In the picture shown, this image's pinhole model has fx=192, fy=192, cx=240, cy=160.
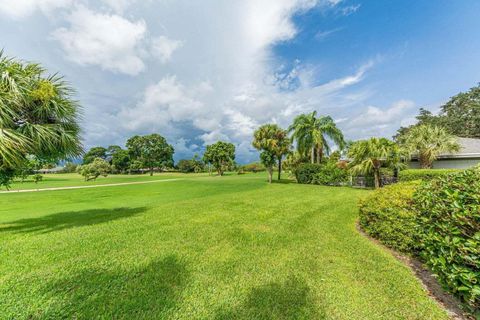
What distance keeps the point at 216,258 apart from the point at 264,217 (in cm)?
342

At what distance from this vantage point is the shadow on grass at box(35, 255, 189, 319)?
2.52 metres

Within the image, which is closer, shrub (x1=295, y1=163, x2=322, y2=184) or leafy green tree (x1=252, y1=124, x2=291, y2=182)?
shrub (x1=295, y1=163, x2=322, y2=184)

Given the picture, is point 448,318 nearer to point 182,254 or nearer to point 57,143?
point 182,254

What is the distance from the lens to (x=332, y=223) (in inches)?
254

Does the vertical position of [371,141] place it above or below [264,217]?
above

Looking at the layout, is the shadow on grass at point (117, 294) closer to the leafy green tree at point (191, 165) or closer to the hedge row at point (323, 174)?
the hedge row at point (323, 174)

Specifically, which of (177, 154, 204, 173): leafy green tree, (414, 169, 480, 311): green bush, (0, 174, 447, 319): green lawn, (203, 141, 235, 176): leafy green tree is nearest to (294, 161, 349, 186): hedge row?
(0, 174, 447, 319): green lawn

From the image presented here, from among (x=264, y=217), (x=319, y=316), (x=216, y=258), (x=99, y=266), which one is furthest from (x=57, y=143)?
(x=319, y=316)

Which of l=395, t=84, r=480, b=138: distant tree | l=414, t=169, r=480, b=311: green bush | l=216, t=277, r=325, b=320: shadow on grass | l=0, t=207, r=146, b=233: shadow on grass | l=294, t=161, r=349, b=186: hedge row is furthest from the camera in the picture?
l=395, t=84, r=480, b=138: distant tree

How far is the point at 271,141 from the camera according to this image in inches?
870

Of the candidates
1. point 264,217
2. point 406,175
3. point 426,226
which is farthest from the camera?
point 406,175

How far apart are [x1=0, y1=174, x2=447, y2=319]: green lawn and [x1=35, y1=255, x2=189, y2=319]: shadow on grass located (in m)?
0.01

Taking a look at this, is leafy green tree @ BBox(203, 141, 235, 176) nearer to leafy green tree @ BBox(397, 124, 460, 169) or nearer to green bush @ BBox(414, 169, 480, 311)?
leafy green tree @ BBox(397, 124, 460, 169)

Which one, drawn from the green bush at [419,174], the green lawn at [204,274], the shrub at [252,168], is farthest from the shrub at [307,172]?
the shrub at [252,168]
